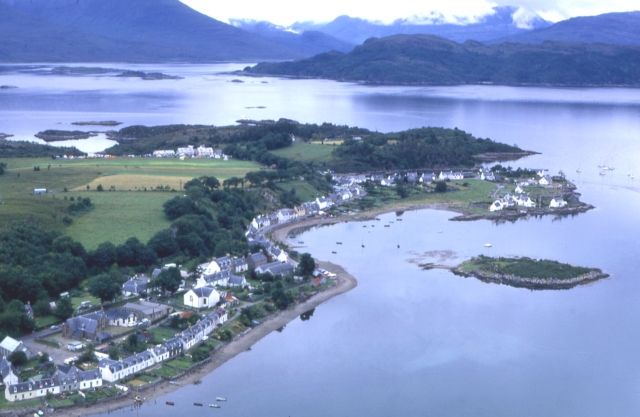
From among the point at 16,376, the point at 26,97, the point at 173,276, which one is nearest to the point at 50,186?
the point at 173,276

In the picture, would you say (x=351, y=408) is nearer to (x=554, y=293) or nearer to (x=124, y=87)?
(x=554, y=293)

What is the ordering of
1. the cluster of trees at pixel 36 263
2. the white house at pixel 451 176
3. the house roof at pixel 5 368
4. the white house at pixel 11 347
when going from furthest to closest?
the white house at pixel 451 176
the cluster of trees at pixel 36 263
the white house at pixel 11 347
the house roof at pixel 5 368

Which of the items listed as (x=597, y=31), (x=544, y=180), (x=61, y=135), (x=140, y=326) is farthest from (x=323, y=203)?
Answer: (x=597, y=31)

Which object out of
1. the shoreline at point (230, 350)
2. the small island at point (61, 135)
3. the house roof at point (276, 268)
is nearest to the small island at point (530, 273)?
the shoreline at point (230, 350)

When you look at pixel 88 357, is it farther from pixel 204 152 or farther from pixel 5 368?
pixel 204 152

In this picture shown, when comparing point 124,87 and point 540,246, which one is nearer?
point 540,246

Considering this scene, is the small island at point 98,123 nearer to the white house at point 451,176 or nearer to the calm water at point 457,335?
the white house at point 451,176
